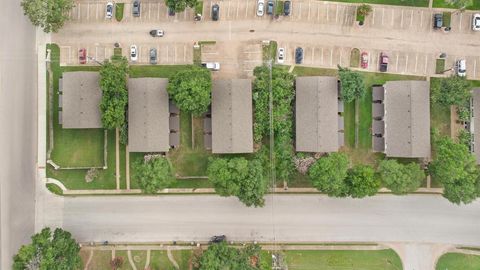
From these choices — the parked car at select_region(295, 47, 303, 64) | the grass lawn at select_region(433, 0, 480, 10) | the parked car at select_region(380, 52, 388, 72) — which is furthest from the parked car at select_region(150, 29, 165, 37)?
the grass lawn at select_region(433, 0, 480, 10)

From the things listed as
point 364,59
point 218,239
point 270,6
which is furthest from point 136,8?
point 218,239

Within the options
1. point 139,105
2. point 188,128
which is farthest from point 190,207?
point 139,105

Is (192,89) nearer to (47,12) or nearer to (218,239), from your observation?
(218,239)

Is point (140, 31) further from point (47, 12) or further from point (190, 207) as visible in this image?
point (190, 207)

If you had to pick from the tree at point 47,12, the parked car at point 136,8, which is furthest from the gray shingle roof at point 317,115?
the tree at point 47,12

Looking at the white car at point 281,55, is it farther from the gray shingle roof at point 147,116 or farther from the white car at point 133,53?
the white car at point 133,53
